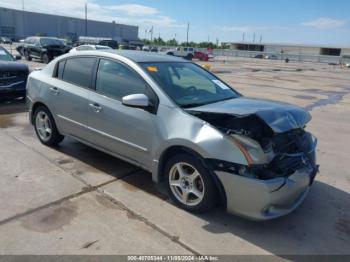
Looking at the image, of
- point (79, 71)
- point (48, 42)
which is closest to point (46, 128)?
point (79, 71)

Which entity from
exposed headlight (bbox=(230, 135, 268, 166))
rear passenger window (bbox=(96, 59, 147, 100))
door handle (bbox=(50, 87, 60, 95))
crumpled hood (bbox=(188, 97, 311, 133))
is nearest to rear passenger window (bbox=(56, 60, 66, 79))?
door handle (bbox=(50, 87, 60, 95))

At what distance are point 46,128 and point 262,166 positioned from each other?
3.73 m

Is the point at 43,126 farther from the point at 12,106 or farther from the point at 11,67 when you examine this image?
the point at 11,67

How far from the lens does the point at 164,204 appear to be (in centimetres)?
382

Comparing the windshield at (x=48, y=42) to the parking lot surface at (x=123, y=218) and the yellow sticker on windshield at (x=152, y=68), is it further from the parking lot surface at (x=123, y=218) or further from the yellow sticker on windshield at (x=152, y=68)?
the yellow sticker on windshield at (x=152, y=68)

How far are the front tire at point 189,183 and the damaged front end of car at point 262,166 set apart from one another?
0.59 feet

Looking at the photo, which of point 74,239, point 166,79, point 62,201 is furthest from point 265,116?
point 62,201

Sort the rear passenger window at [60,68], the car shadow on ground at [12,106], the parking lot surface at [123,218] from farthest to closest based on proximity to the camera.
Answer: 1. the car shadow on ground at [12,106]
2. the rear passenger window at [60,68]
3. the parking lot surface at [123,218]

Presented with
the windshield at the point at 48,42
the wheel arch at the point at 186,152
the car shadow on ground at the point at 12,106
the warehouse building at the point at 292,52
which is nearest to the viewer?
the wheel arch at the point at 186,152

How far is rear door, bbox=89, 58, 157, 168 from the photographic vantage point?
389 cm

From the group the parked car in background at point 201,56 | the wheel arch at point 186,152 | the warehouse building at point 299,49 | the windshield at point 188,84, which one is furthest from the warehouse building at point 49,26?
the wheel arch at point 186,152

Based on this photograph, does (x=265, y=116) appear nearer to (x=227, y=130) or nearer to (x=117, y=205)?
(x=227, y=130)

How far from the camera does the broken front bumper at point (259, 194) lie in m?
3.09

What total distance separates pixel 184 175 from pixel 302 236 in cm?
131
